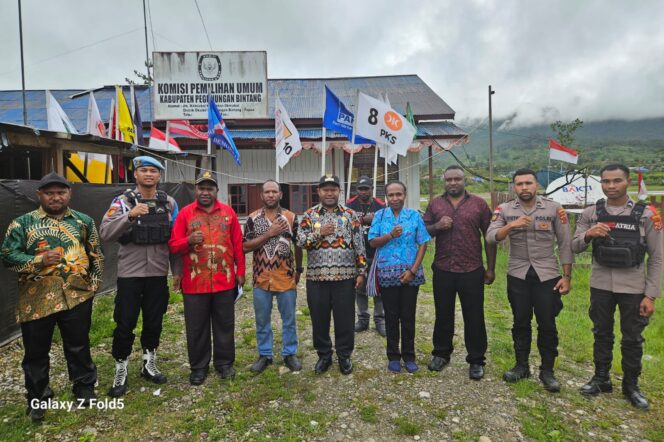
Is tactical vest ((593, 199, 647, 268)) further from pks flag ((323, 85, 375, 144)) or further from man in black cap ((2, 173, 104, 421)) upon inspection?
pks flag ((323, 85, 375, 144))

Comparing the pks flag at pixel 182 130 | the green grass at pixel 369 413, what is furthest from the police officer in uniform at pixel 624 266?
the pks flag at pixel 182 130

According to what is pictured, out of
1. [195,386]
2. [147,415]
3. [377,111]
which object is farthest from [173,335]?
[377,111]

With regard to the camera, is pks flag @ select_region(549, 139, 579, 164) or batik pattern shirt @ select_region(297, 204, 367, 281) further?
pks flag @ select_region(549, 139, 579, 164)

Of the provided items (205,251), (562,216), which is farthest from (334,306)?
(562,216)

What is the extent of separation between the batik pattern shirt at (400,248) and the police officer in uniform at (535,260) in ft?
2.16

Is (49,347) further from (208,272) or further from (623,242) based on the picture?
(623,242)

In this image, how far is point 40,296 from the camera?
2891 mm

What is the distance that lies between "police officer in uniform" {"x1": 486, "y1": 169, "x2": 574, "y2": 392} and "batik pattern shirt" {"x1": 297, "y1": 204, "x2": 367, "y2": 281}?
124cm

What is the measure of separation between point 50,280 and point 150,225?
83cm

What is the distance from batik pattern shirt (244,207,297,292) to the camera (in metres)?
3.64

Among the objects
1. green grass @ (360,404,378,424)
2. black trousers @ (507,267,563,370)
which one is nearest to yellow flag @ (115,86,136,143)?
green grass @ (360,404,378,424)

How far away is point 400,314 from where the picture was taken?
3699 millimetres

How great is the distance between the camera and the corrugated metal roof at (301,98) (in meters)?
14.2

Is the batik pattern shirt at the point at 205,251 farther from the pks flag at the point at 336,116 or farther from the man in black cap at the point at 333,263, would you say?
the pks flag at the point at 336,116
